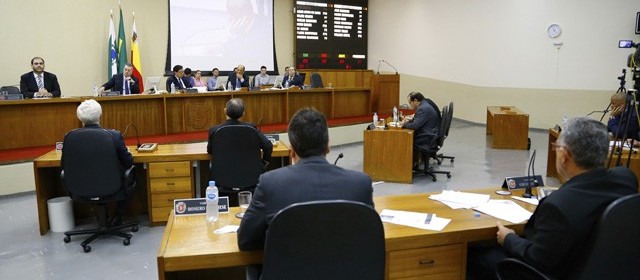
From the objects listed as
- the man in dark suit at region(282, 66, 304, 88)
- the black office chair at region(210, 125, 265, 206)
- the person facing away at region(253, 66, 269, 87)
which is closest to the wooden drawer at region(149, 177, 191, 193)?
the black office chair at region(210, 125, 265, 206)

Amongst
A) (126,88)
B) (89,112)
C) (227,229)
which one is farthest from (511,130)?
(227,229)

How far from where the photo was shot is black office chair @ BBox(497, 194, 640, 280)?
5.64 feet

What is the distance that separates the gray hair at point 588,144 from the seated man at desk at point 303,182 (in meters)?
0.82

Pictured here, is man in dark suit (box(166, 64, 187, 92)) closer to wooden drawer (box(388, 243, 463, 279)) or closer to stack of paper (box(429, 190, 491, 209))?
stack of paper (box(429, 190, 491, 209))

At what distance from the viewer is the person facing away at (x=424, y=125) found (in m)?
5.82

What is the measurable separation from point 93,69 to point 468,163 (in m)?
6.68

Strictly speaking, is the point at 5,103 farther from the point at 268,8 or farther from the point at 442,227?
the point at 268,8

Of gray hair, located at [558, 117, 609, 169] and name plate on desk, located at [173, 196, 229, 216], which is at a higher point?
gray hair, located at [558, 117, 609, 169]

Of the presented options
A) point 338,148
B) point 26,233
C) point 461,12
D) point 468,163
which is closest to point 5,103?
point 26,233

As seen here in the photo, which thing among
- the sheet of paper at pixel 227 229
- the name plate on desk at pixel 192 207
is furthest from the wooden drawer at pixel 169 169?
the sheet of paper at pixel 227 229

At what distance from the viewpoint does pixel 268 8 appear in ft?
35.7

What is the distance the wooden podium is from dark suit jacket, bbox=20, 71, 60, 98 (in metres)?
5.57

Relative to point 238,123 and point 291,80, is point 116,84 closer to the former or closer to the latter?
point 291,80

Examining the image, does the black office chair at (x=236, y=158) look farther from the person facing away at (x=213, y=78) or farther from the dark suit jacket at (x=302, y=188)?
the person facing away at (x=213, y=78)
